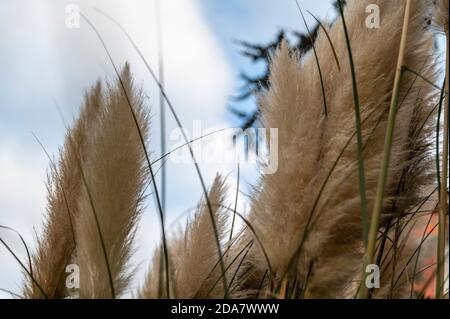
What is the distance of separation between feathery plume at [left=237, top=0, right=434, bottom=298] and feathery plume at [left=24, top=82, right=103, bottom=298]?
328 millimetres

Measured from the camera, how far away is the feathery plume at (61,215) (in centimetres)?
106

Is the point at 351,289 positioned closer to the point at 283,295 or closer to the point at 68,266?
the point at 283,295

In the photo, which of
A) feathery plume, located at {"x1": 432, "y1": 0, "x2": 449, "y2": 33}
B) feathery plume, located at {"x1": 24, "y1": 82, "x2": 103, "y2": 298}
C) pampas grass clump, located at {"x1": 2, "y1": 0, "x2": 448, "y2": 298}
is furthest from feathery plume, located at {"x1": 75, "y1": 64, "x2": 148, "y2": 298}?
feathery plume, located at {"x1": 432, "y1": 0, "x2": 449, "y2": 33}

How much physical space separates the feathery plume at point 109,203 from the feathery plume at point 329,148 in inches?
7.3

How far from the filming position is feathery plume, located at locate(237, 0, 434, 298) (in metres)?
0.84

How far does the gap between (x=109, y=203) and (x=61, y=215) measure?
0.28 m

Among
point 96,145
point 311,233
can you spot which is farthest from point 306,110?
point 96,145

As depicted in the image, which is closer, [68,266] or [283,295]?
[283,295]

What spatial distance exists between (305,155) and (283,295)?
0.64 feet

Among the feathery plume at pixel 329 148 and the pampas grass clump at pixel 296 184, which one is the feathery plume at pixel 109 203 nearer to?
the pampas grass clump at pixel 296 184

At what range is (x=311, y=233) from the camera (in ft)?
2.72

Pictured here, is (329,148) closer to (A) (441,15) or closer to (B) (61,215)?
(A) (441,15)

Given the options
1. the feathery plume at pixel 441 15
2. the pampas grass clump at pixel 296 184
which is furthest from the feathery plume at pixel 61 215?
the feathery plume at pixel 441 15
